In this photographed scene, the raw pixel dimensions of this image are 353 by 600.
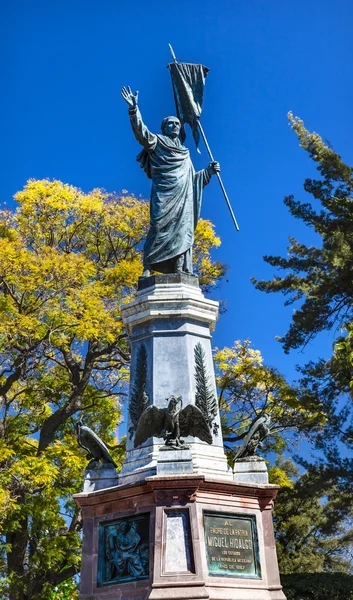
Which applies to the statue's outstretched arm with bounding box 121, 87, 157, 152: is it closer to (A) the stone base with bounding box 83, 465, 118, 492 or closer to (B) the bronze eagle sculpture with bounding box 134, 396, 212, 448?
(B) the bronze eagle sculpture with bounding box 134, 396, 212, 448

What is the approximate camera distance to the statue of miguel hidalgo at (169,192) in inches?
428

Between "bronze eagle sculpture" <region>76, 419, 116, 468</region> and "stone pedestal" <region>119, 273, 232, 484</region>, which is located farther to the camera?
"bronze eagle sculpture" <region>76, 419, 116, 468</region>

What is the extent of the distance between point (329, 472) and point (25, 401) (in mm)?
8995

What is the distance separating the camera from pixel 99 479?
9.19 meters

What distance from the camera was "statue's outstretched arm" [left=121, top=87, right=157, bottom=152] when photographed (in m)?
11.1

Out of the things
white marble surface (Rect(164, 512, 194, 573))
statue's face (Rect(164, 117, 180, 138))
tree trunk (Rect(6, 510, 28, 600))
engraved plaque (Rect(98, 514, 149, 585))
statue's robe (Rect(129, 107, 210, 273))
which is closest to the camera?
white marble surface (Rect(164, 512, 194, 573))

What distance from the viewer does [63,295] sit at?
1908 centimetres

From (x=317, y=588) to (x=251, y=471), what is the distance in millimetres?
8033

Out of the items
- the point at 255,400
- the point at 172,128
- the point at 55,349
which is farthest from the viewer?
the point at 255,400

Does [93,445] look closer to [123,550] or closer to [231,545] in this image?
[123,550]

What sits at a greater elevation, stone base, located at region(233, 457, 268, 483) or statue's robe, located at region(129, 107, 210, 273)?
statue's robe, located at region(129, 107, 210, 273)

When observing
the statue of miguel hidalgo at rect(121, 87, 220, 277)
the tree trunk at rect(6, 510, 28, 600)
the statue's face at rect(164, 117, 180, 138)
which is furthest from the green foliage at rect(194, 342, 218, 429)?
the tree trunk at rect(6, 510, 28, 600)

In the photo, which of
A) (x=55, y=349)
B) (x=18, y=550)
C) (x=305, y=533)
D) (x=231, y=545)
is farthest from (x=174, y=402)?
(x=305, y=533)

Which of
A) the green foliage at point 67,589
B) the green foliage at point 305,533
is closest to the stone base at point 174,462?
the green foliage at point 305,533
